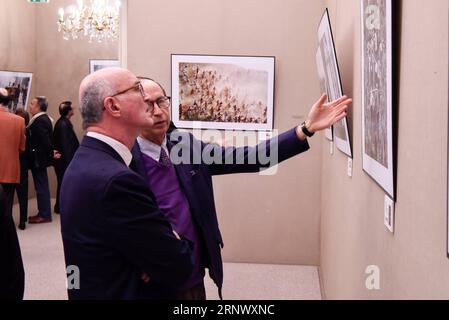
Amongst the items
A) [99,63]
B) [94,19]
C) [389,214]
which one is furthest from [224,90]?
[99,63]

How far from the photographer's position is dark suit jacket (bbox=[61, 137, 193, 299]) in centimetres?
184

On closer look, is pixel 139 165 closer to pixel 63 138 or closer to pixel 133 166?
pixel 133 166

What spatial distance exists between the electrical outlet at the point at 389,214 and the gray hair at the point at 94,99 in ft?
3.72

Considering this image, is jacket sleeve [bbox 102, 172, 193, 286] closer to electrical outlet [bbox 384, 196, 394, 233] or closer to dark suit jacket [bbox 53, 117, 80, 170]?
electrical outlet [bbox 384, 196, 394, 233]

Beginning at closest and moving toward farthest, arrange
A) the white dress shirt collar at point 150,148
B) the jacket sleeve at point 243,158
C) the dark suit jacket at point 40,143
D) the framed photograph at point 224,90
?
the white dress shirt collar at point 150,148 → the jacket sleeve at point 243,158 → the framed photograph at point 224,90 → the dark suit jacket at point 40,143

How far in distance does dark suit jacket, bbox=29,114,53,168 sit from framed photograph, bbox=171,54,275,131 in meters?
2.90

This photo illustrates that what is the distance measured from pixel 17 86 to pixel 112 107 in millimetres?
8595

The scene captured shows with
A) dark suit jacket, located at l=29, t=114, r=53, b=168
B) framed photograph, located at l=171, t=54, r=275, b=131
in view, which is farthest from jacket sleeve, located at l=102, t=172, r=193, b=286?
dark suit jacket, located at l=29, t=114, r=53, b=168

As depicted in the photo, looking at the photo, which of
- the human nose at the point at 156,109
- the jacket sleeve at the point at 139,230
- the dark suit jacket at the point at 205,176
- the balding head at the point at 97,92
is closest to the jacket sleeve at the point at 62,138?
A: the dark suit jacket at the point at 205,176

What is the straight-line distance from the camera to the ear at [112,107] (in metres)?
2.06

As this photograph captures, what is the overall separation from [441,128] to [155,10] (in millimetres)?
5265

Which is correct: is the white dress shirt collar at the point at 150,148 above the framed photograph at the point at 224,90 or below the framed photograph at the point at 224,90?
below

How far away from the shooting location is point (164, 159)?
272 centimetres

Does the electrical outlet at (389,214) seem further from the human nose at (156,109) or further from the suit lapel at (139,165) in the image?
the human nose at (156,109)
